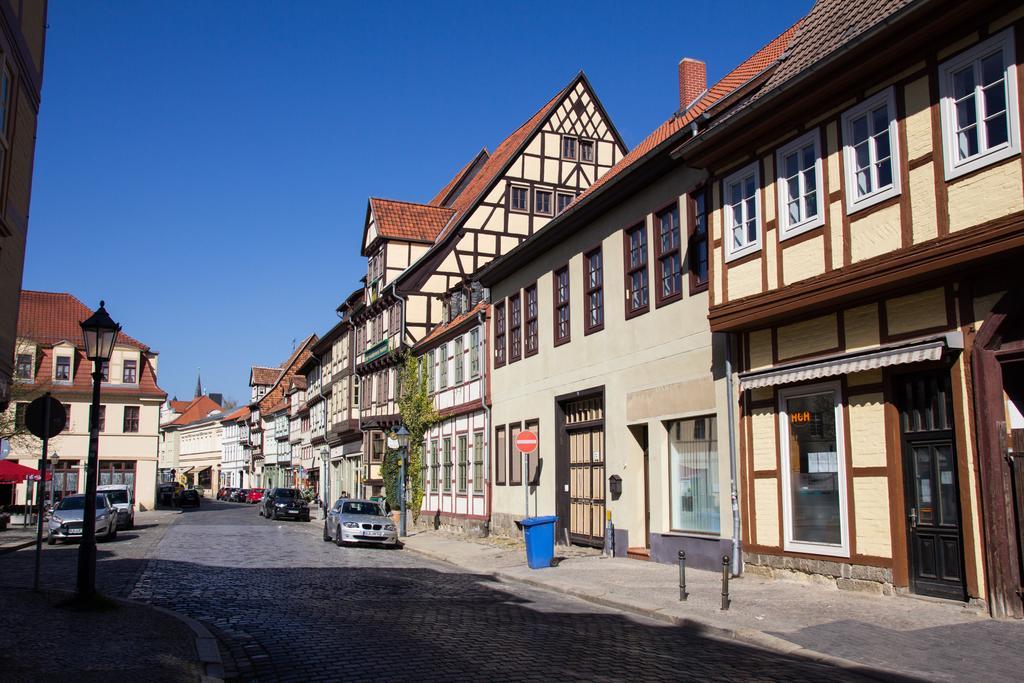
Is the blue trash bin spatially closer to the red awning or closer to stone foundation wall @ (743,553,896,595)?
stone foundation wall @ (743,553,896,595)

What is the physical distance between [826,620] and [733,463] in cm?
479

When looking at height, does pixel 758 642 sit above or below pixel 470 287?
below

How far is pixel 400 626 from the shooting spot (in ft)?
38.7

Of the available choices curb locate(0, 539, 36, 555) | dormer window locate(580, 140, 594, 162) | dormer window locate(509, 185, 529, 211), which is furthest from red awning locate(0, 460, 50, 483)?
dormer window locate(580, 140, 594, 162)

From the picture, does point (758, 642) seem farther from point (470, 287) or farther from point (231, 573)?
point (470, 287)

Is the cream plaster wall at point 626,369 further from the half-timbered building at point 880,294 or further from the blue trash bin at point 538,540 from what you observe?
the blue trash bin at point 538,540

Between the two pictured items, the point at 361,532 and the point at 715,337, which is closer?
the point at 715,337

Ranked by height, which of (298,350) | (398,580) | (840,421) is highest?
(298,350)

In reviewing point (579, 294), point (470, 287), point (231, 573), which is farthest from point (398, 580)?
point (470, 287)

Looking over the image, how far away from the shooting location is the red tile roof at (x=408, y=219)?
43.5 m

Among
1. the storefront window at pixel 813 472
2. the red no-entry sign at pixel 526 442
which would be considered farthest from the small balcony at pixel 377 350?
the storefront window at pixel 813 472

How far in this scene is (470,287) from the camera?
33.2 meters

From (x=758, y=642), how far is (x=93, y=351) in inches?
394

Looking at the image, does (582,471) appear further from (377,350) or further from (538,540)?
(377,350)
